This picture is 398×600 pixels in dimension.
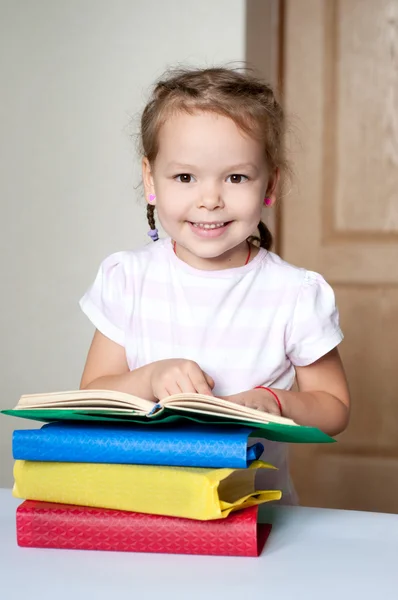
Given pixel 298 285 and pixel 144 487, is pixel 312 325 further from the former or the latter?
pixel 144 487

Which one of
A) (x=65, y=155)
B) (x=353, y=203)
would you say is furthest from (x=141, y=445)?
(x=353, y=203)

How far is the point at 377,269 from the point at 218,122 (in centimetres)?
180

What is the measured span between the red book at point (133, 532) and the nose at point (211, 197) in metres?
0.46

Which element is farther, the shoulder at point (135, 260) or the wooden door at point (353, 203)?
the wooden door at point (353, 203)

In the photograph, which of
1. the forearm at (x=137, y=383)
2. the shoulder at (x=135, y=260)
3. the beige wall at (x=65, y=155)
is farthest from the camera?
the beige wall at (x=65, y=155)

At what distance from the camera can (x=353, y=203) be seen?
2.88 metres

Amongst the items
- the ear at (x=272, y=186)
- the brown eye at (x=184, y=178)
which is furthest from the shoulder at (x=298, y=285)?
the brown eye at (x=184, y=178)

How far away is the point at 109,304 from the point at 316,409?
398mm

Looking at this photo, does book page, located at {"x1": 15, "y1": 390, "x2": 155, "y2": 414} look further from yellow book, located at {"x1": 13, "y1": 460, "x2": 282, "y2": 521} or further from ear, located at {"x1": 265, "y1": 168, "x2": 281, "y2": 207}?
ear, located at {"x1": 265, "y1": 168, "x2": 281, "y2": 207}

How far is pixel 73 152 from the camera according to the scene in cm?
256

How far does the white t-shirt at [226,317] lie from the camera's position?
4.26ft

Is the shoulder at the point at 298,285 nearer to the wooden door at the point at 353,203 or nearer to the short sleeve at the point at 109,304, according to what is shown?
the short sleeve at the point at 109,304

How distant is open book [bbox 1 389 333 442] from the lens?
2.70 ft

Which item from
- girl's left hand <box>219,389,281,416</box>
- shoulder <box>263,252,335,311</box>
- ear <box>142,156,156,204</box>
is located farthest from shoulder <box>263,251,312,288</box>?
girl's left hand <box>219,389,281,416</box>
